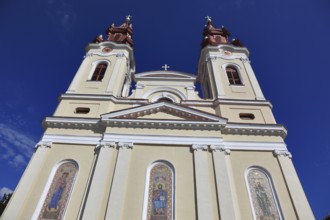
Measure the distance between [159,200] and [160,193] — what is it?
354 mm

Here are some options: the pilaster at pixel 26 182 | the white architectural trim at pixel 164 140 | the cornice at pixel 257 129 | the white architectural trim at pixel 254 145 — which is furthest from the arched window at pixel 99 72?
the white architectural trim at pixel 254 145

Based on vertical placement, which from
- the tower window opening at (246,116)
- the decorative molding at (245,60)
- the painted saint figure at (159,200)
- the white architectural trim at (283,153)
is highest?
the decorative molding at (245,60)

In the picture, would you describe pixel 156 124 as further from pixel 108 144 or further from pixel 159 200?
pixel 159 200

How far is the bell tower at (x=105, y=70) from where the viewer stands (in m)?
17.0

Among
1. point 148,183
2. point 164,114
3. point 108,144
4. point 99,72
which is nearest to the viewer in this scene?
point 148,183

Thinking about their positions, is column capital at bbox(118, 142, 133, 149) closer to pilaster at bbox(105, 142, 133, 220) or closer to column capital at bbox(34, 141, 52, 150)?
pilaster at bbox(105, 142, 133, 220)

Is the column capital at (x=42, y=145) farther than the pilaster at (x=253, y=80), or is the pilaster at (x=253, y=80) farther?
the pilaster at (x=253, y=80)

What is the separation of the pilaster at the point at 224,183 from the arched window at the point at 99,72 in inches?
398

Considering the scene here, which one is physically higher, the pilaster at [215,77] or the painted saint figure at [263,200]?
the pilaster at [215,77]

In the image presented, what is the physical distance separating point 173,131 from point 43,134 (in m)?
7.19

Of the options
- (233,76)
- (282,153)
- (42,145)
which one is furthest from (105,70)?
(282,153)

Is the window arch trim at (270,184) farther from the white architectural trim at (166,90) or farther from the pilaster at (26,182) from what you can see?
the pilaster at (26,182)

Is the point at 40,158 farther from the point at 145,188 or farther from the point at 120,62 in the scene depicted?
the point at 120,62

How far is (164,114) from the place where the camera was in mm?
14531
